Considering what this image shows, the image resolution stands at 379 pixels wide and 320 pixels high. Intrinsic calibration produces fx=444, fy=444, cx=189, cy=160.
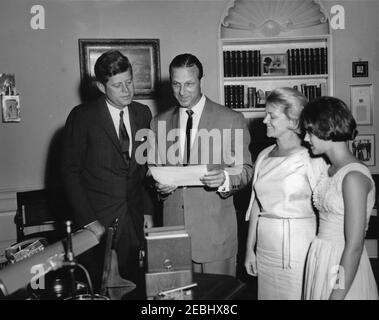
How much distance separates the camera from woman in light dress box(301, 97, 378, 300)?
186cm

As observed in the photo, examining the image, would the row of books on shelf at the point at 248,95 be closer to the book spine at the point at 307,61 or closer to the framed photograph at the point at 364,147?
the book spine at the point at 307,61

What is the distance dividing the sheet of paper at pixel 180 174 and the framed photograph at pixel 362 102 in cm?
336

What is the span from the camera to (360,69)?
4969mm

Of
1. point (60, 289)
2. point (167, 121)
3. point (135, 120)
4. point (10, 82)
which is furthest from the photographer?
point (10, 82)

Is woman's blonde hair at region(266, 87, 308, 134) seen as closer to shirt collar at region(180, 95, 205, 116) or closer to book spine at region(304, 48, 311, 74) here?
shirt collar at region(180, 95, 205, 116)

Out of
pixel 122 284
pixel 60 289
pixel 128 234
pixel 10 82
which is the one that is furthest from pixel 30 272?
pixel 10 82

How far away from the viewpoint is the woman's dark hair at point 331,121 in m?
1.99

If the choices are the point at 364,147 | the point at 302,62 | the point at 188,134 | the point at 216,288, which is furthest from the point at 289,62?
the point at 216,288

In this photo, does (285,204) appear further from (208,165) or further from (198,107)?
(198,107)

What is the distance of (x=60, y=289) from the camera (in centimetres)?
177

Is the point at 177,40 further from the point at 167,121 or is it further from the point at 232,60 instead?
the point at 167,121

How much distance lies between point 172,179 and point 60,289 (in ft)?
2.46

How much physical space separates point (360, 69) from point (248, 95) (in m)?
1.28

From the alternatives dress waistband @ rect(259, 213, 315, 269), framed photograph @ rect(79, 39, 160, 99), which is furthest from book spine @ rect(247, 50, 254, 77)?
dress waistband @ rect(259, 213, 315, 269)
